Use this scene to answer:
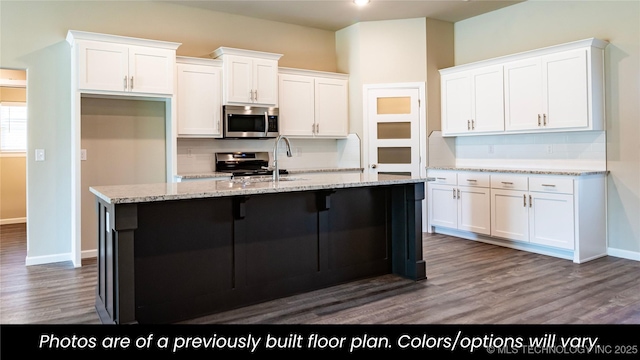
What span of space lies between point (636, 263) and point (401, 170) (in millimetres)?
2708

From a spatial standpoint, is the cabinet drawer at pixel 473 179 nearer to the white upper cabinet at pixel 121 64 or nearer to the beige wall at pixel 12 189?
the white upper cabinet at pixel 121 64

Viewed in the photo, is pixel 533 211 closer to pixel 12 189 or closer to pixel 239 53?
pixel 239 53

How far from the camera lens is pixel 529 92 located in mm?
4801

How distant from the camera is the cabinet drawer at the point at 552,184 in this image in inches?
166

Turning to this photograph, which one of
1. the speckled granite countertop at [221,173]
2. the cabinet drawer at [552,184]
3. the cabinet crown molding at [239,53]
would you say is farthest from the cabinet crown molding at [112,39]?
the cabinet drawer at [552,184]

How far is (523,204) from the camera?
462 centimetres

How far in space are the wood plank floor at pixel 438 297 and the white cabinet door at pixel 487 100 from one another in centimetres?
166

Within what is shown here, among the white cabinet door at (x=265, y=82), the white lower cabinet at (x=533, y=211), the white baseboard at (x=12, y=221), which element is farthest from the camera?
the white baseboard at (x=12, y=221)

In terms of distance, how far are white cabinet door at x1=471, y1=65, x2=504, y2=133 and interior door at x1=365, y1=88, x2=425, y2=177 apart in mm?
720

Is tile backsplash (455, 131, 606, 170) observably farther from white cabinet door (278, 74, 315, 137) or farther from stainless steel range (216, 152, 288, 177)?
stainless steel range (216, 152, 288, 177)

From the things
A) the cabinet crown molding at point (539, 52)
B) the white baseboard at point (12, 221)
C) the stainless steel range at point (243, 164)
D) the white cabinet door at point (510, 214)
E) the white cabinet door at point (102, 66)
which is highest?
the cabinet crown molding at point (539, 52)

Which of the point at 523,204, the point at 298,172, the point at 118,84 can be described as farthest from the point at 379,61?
the point at 118,84

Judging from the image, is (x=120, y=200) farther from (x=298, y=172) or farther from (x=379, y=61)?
(x=379, y=61)

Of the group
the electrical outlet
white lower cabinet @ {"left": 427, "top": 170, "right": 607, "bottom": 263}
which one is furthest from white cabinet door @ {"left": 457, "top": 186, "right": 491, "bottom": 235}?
the electrical outlet
